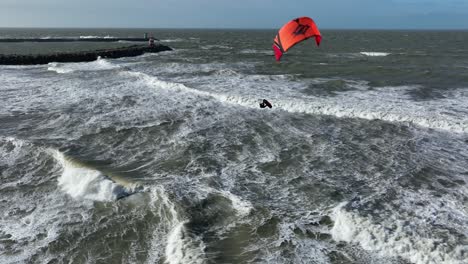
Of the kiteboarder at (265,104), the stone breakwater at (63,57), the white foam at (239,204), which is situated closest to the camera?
the white foam at (239,204)

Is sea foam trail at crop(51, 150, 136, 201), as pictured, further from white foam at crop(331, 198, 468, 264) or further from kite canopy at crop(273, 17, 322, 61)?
kite canopy at crop(273, 17, 322, 61)

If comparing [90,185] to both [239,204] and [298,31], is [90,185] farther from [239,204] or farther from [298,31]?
[298,31]

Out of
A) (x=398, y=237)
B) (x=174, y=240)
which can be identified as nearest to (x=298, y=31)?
(x=398, y=237)

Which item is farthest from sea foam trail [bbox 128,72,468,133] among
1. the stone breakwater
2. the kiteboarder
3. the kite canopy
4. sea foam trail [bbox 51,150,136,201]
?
the stone breakwater

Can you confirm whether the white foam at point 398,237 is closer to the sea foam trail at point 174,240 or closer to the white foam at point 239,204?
the white foam at point 239,204

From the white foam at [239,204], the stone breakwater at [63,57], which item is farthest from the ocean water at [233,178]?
the stone breakwater at [63,57]

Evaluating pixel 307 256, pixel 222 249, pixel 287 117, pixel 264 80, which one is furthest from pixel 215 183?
pixel 264 80

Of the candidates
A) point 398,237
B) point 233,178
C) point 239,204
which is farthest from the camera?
point 233,178
